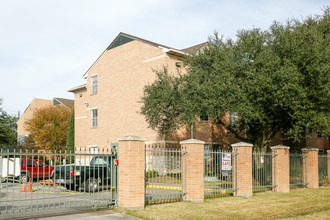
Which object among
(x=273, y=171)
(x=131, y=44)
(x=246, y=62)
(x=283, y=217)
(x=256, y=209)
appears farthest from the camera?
(x=131, y=44)

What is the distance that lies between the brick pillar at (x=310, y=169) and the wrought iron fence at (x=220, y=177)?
556cm

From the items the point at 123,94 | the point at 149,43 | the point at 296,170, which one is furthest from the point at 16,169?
the point at 149,43

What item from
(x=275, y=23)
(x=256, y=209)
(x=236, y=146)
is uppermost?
(x=275, y=23)

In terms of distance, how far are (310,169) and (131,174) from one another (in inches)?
473

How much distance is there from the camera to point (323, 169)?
22.2 metres

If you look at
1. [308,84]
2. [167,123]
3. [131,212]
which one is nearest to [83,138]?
[167,123]

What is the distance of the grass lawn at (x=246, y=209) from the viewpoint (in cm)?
1127

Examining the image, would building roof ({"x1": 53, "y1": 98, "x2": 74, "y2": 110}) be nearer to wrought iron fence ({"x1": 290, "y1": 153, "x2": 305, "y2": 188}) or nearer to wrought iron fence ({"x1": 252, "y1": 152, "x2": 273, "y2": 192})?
wrought iron fence ({"x1": 290, "y1": 153, "x2": 305, "y2": 188})

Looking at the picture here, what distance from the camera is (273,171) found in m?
18.0

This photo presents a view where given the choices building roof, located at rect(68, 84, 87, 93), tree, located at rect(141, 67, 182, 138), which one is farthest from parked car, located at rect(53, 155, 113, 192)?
building roof, located at rect(68, 84, 87, 93)

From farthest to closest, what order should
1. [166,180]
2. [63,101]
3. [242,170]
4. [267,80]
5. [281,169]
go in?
[63,101] → [267,80] → [281,169] → [242,170] → [166,180]

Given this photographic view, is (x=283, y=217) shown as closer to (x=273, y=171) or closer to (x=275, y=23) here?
(x=273, y=171)

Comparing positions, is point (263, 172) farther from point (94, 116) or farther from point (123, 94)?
point (94, 116)

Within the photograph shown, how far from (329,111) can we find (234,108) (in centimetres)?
478
